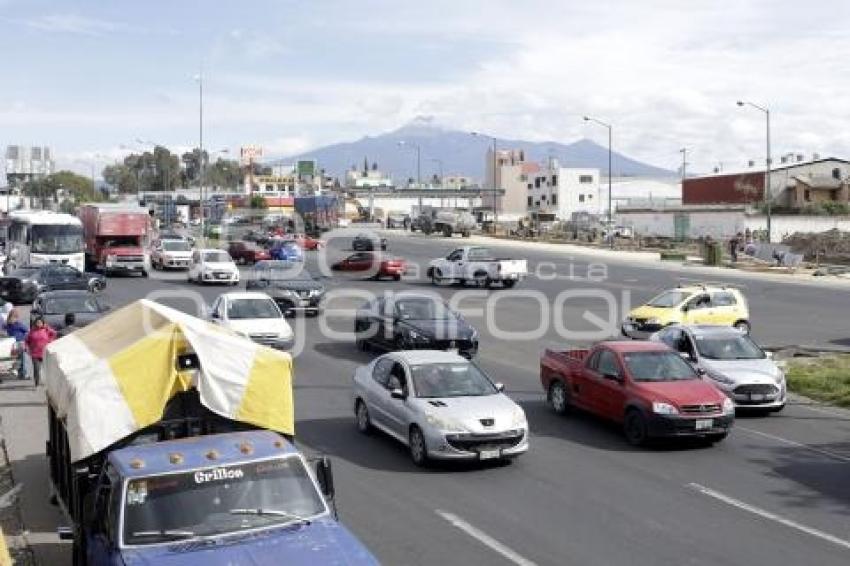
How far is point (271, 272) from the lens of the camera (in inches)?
1391

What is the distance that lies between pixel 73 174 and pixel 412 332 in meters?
173

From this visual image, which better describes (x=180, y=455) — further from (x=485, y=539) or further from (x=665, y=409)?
(x=665, y=409)

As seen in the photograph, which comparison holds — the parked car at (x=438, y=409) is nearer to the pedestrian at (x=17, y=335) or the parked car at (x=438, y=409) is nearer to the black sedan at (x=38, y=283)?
the pedestrian at (x=17, y=335)

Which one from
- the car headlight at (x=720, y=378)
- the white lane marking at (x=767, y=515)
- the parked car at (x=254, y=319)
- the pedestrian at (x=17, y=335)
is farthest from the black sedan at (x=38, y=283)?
the white lane marking at (x=767, y=515)

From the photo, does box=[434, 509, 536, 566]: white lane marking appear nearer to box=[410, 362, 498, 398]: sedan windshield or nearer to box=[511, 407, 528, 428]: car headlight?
box=[511, 407, 528, 428]: car headlight

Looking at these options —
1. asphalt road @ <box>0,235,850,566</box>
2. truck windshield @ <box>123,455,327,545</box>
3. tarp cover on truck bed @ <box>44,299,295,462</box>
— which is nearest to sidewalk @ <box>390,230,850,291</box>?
asphalt road @ <box>0,235,850,566</box>

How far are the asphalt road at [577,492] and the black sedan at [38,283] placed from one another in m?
16.5

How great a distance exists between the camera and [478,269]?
42812 millimetres

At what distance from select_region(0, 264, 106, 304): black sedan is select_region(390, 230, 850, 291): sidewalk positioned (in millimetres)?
28546

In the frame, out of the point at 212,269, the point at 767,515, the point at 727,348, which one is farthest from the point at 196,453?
the point at 212,269

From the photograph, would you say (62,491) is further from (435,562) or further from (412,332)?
(412,332)

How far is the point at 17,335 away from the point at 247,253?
117 ft

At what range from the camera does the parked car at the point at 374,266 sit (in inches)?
1858

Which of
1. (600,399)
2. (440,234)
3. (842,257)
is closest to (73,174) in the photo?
(440,234)
